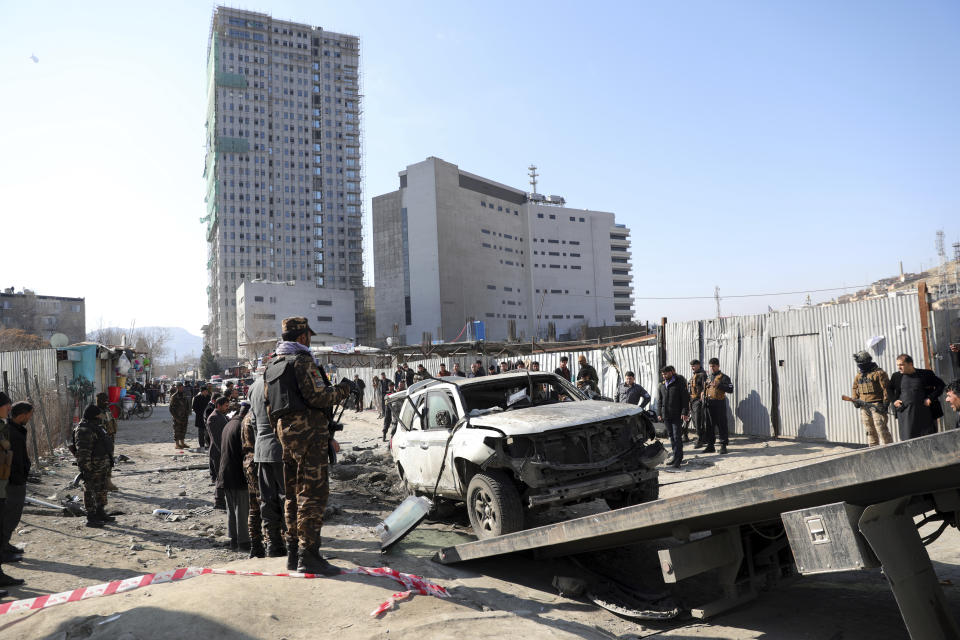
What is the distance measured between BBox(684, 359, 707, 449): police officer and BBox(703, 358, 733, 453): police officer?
7.9 inches

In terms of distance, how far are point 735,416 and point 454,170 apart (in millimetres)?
94706

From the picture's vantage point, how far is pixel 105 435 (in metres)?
7.90

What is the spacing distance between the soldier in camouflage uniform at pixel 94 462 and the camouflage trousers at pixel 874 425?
1091cm

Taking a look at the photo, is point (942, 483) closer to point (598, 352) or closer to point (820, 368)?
point (820, 368)

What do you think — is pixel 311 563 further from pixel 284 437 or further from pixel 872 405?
pixel 872 405

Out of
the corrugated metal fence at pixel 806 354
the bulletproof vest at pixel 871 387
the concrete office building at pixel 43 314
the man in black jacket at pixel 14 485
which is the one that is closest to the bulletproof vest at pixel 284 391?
the man in black jacket at pixel 14 485

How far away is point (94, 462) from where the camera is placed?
25.1ft

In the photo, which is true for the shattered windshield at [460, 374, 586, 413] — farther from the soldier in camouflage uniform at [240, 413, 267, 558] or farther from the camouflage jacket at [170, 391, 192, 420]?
the camouflage jacket at [170, 391, 192, 420]

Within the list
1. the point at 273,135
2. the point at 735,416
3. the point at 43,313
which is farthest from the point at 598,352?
the point at 273,135

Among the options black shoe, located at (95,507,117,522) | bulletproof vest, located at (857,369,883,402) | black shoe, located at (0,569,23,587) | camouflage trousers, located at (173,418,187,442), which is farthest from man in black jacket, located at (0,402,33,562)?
bulletproof vest, located at (857,369,883,402)

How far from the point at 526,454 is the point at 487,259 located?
10260 centimetres

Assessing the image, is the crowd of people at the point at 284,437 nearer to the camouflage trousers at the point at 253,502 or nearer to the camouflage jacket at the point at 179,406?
the camouflage trousers at the point at 253,502

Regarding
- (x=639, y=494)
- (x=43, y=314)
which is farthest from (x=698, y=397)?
(x=43, y=314)

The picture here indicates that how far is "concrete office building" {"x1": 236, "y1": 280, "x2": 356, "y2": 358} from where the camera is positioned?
310 feet
